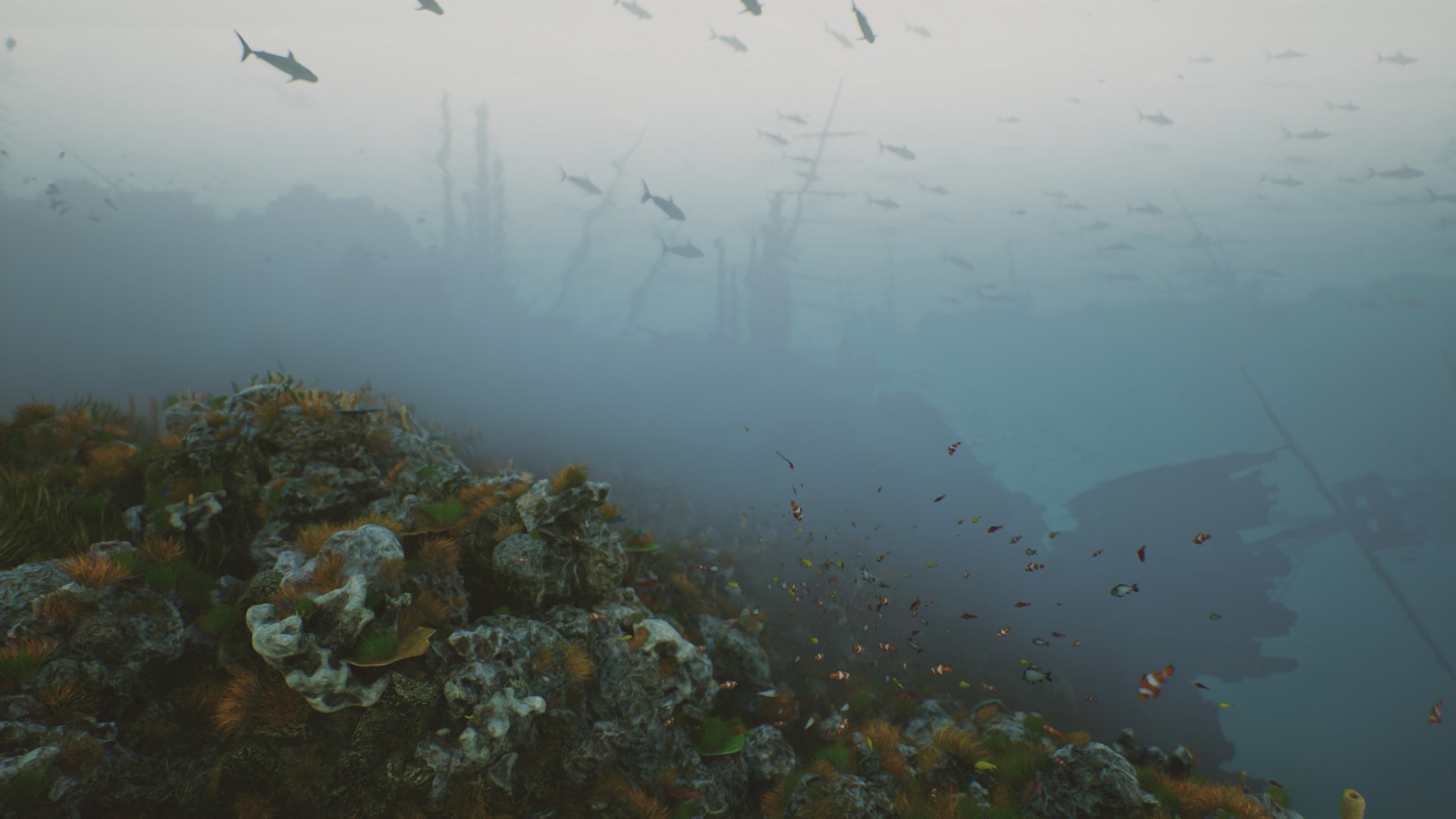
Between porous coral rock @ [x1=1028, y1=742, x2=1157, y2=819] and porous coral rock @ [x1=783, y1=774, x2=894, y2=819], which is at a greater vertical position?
porous coral rock @ [x1=1028, y1=742, x2=1157, y2=819]

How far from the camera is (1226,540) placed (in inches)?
1686

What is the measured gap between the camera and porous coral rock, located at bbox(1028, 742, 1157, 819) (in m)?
4.46

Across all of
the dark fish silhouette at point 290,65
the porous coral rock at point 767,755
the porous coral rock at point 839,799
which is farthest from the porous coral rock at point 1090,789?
the dark fish silhouette at point 290,65

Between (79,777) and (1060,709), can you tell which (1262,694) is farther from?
(79,777)

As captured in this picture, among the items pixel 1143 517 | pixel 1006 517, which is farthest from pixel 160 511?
pixel 1143 517

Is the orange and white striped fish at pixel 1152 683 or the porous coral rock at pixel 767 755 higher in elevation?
the orange and white striped fish at pixel 1152 683

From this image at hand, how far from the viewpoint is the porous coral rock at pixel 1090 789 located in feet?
14.6

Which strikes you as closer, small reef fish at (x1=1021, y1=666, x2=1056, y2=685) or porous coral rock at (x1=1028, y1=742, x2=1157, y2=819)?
porous coral rock at (x1=1028, y1=742, x2=1157, y2=819)

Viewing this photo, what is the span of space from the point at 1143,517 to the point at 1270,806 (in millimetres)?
58352

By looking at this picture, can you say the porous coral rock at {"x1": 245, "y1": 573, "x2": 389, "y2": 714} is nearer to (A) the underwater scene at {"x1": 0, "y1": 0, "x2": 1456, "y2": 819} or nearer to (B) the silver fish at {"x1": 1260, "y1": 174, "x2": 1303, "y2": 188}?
(A) the underwater scene at {"x1": 0, "y1": 0, "x2": 1456, "y2": 819}

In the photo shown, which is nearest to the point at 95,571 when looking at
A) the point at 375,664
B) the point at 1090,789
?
the point at 375,664

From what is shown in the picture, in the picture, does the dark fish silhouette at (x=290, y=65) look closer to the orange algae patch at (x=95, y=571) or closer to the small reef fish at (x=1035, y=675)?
the orange algae patch at (x=95, y=571)

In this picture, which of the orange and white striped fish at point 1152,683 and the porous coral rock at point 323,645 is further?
the orange and white striped fish at point 1152,683

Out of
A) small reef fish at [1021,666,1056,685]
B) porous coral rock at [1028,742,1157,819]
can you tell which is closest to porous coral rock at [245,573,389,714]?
porous coral rock at [1028,742,1157,819]
